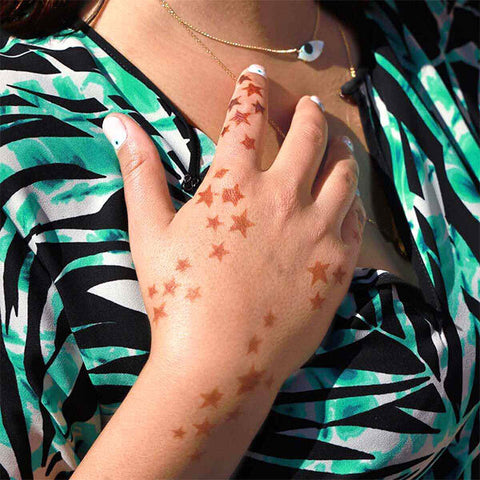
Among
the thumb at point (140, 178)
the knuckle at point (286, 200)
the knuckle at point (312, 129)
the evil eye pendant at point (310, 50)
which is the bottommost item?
the knuckle at point (286, 200)

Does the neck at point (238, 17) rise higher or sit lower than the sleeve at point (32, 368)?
higher

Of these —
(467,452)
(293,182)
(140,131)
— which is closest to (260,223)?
(293,182)

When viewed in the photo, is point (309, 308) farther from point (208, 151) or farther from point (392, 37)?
point (392, 37)

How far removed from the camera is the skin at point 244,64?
97 cm

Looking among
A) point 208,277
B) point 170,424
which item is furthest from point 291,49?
point 170,424

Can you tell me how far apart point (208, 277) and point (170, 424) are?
0.63 feet

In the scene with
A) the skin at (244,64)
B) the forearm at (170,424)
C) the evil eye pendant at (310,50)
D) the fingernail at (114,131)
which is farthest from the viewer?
the evil eye pendant at (310,50)

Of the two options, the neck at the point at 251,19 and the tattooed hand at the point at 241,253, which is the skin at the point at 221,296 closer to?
the tattooed hand at the point at 241,253

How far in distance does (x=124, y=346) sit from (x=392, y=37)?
0.86 meters

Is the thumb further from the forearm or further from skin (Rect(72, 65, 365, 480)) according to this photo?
the forearm

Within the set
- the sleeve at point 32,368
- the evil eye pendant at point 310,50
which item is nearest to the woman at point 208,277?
the sleeve at point 32,368

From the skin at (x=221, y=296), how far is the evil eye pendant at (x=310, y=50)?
13.2 inches

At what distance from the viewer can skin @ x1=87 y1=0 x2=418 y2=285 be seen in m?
0.97

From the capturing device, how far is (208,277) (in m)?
0.74
